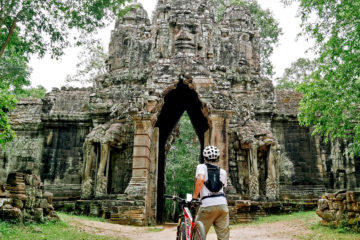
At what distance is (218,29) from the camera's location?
60.8 ft

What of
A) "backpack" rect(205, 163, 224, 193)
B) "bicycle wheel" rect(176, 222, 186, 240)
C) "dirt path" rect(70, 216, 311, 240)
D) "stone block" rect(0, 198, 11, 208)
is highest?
"backpack" rect(205, 163, 224, 193)

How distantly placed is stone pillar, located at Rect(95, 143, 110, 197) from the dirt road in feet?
9.97

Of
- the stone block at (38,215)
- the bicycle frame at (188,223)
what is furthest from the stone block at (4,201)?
the bicycle frame at (188,223)

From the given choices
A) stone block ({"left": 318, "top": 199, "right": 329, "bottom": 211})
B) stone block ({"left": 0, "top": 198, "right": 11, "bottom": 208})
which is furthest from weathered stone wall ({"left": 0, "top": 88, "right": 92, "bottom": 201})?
stone block ({"left": 318, "top": 199, "right": 329, "bottom": 211})

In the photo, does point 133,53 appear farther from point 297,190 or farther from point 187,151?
point 297,190

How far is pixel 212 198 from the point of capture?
166 inches

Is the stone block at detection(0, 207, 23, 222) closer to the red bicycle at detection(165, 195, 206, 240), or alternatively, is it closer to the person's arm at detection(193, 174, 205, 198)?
the red bicycle at detection(165, 195, 206, 240)

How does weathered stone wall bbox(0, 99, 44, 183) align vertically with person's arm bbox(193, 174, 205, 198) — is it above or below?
above

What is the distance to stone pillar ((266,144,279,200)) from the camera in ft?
41.1

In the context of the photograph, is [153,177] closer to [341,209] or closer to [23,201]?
[23,201]

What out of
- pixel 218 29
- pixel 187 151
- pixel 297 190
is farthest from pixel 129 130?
pixel 187 151

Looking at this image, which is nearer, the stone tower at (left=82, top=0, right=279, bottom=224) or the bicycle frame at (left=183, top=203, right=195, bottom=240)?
the bicycle frame at (left=183, top=203, right=195, bottom=240)

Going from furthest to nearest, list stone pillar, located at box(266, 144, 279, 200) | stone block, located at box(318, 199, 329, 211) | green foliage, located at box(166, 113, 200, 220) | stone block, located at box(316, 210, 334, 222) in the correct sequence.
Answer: green foliage, located at box(166, 113, 200, 220), stone pillar, located at box(266, 144, 279, 200), stone block, located at box(318, 199, 329, 211), stone block, located at box(316, 210, 334, 222)

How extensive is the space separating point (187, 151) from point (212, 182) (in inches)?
727
